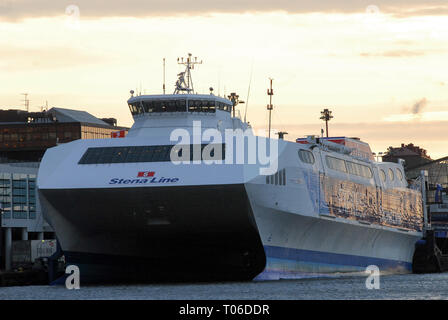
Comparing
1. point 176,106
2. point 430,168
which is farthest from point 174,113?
point 430,168

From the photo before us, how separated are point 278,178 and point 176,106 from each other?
8.89 m

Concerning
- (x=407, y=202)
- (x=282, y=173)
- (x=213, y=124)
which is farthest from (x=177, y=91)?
(x=407, y=202)

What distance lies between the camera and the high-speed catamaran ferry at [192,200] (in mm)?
58781

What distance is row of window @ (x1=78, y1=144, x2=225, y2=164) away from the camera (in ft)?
195

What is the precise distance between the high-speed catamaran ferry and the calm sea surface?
2120 millimetres

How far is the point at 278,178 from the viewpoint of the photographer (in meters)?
61.4

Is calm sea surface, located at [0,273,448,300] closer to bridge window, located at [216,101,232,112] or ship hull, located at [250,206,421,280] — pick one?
ship hull, located at [250,206,421,280]

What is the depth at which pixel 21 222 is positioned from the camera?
10338cm

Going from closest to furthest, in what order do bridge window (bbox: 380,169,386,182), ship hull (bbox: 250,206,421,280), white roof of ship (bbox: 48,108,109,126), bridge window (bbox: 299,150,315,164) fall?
ship hull (bbox: 250,206,421,280)
bridge window (bbox: 299,150,315,164)
bridge window (bbox: 380,169,386,182)
white roof of ship (bbox: 48,108,109,126)

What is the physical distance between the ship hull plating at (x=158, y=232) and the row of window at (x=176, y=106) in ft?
28.8

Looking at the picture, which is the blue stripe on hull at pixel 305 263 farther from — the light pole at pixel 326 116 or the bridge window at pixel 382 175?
the light pole at pixel 326 116

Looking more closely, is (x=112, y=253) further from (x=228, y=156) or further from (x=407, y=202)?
(x=407, y=202)

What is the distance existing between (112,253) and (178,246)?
4.02 metres

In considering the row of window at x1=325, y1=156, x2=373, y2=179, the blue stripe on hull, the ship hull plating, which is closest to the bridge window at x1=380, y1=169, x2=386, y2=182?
the row of window at x1=325, y1=156, x2=373, y2=179
